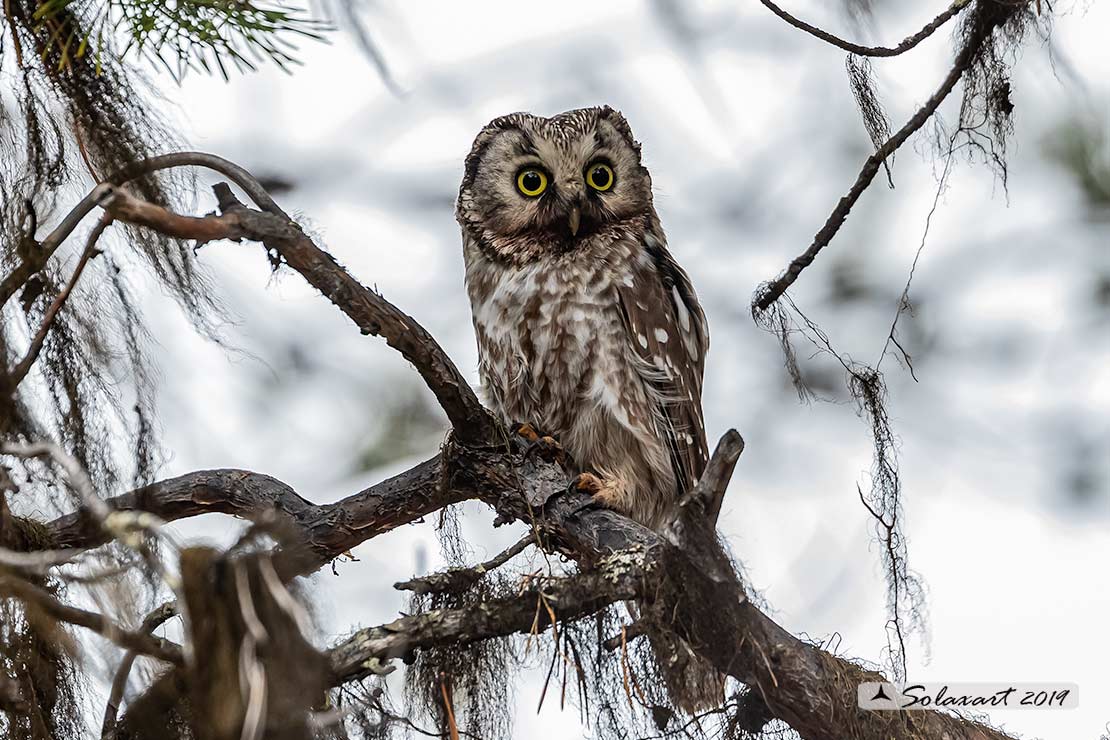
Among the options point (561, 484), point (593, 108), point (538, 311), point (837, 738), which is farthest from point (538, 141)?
point (837, 738)

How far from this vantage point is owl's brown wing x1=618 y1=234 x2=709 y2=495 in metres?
3.01

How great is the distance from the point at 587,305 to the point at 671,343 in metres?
0.27

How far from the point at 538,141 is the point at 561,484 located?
3.40 feet

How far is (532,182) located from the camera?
10.4ft

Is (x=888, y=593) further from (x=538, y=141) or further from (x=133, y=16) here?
(x=133, y=16)

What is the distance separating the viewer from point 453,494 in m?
2.64

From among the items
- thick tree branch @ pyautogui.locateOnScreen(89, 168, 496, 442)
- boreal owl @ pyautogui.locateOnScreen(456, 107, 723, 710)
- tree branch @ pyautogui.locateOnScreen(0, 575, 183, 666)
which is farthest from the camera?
boreal owl @ pyautogui.locateOnScreen(456, 107, 723, 710)

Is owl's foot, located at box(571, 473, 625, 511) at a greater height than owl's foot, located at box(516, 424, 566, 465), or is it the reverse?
owl's foot, located at box(516, 424, 566, 465)

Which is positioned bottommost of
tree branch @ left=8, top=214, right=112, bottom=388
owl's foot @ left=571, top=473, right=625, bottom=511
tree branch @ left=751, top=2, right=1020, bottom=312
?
tree branch @ left=8, top=214, right=112, bottom=388

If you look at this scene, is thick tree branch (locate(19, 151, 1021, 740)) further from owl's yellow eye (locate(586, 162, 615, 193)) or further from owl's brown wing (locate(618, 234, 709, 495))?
owl's yellow eye (locate(586, 162, 615, 193))

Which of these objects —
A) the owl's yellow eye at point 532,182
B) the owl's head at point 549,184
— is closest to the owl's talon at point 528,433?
the owl's head at point 549,184

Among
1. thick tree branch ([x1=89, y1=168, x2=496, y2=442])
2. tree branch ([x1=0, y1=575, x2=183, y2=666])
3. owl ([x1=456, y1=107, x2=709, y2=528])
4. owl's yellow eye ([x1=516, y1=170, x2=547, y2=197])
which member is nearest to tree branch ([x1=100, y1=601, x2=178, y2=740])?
tree branch ([x1=0, y1=575, x2=183, y2=666])

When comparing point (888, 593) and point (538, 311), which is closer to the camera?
point (888, 593)

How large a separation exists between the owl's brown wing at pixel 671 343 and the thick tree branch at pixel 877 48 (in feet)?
2.97
